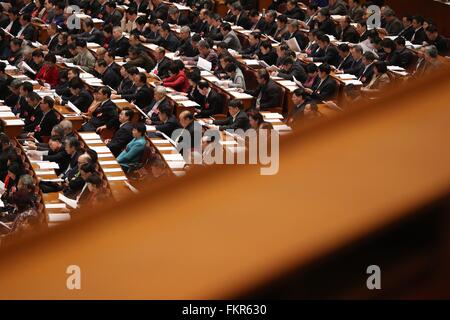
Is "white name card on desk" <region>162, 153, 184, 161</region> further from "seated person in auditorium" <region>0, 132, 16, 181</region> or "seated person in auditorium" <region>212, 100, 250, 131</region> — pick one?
"seated person in auditorium" <region>0, 132, 16, 181</region>

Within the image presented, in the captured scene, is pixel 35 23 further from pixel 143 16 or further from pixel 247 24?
pixel 247 24

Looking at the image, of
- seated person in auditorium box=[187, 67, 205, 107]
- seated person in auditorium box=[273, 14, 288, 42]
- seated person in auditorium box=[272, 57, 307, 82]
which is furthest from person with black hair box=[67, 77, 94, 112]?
seated person in auditorium box=[273, 14, 288, 42]

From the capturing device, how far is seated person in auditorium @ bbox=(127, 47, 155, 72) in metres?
11.3

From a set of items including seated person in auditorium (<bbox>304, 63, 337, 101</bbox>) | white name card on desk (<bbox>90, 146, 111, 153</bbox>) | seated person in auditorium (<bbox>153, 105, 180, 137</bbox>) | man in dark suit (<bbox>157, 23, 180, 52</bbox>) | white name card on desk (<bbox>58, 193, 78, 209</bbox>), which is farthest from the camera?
man in dark suit (<bbox>157, 23, 180, 52</bbox>)

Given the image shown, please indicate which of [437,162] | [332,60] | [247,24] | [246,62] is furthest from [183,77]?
[437,162]

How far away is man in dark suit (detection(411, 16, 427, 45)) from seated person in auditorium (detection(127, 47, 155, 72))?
3579 millimetres

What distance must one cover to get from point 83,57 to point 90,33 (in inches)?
58.8

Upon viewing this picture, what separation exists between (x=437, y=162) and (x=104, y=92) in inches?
341

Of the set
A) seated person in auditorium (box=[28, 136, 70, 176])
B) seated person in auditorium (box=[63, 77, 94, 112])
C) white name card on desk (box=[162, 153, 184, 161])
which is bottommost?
white name card on desk (box=[162, 153, 184, 161])

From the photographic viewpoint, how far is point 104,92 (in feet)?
30.0

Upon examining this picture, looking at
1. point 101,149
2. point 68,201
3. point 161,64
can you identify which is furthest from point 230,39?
point 68,201

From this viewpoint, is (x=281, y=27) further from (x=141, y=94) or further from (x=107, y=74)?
(x=141, y=94)

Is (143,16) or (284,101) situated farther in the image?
(143,16)

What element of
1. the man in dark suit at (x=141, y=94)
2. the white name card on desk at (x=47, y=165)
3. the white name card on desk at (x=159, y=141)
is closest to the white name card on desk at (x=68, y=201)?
the white name card on desk at (x=47, y=165)
